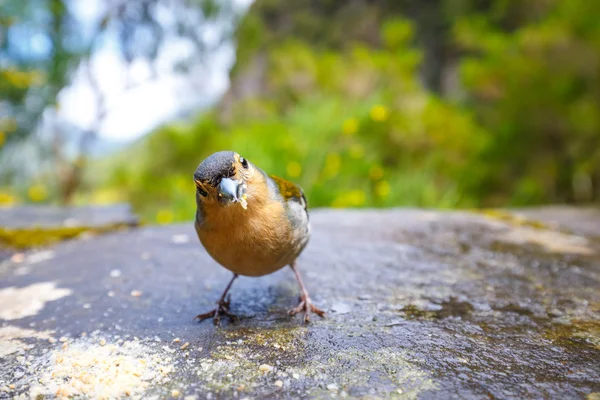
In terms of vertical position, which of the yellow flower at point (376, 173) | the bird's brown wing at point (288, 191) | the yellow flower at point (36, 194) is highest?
the bird's brown wing at point (288, 191)

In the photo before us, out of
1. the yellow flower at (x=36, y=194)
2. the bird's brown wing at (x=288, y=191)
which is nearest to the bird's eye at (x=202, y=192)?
the bird's brown wing at (x=288, y=191)

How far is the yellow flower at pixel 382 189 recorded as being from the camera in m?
5.50

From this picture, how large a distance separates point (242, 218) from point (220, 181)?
0.19 metres

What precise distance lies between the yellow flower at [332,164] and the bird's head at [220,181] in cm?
409

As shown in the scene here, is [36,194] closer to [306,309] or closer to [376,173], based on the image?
[376,173]

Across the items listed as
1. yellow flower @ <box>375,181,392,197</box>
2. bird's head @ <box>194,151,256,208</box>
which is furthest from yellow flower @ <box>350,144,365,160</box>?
bird's head @ <box>194,151,256,208</box>

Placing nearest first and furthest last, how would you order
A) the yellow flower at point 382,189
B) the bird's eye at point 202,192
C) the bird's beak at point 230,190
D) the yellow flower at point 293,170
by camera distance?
1. the bird's beak at point 230,190
2. the bird's eye at point 202,192
3. the yellow flower at point 293,170
4. the yellow flower at point 382,189

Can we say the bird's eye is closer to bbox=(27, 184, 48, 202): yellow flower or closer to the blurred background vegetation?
the blurred background vegetation

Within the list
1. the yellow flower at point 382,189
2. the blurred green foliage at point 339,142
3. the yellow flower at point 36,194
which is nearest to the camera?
the yellow flower at point 382,189

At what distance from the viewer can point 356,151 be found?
231 inches

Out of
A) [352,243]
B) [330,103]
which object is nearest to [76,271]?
[352,243]

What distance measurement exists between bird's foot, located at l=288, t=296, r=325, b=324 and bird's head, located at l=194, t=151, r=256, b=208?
535 millimetres

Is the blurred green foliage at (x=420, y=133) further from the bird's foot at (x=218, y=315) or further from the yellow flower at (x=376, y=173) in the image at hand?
the bird's foot at (x=218, y=315)

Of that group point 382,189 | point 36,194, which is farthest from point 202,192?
point 36,194
